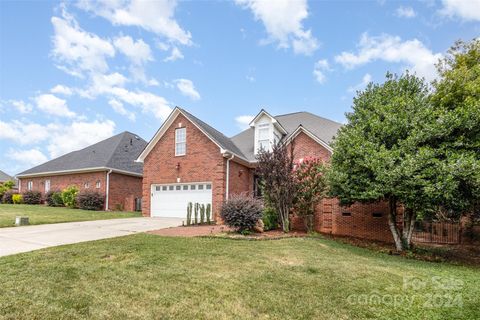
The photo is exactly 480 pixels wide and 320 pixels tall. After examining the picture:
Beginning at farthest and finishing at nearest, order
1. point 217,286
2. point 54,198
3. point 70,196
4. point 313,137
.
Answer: point 54,198 → point 70,196 → point 313,137 → point 217,286

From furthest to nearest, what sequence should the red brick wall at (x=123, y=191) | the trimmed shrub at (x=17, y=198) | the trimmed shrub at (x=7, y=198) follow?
the trimmed shrub at (x=7, y=198)
the trimmed shrub at (x=17, y=198)
the red brick wall at (x=123, y=191)

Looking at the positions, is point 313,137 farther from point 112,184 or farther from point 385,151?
point 112,184

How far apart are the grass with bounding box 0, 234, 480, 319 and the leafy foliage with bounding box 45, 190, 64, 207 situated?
64.6 feet

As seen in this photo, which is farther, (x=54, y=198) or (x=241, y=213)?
(x=54, y=198)

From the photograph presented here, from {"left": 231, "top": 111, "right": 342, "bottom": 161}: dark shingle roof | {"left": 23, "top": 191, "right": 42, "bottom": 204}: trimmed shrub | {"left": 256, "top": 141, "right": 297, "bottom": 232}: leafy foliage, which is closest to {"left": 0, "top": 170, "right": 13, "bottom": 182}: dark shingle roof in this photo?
{"left": 23, "top": 191, "right": 42, "bottom": 204}: trimmed shrub

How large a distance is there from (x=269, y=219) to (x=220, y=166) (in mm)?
4554

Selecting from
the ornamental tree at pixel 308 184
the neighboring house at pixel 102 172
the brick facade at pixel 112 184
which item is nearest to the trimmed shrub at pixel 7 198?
the neighboring house at pixel 102 172

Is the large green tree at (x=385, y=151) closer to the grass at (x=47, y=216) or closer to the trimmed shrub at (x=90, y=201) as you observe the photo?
the grass at (x=47, y=216)

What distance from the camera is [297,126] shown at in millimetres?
17953

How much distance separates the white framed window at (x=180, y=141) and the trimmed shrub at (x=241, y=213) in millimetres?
7322

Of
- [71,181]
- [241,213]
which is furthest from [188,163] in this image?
[71,181]

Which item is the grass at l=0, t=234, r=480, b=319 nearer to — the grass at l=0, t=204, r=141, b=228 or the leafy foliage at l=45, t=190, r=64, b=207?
the grass at l=0, t=204, r=141, b=228

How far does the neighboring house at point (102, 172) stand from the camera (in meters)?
22.2

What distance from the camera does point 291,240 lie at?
9750 mm
